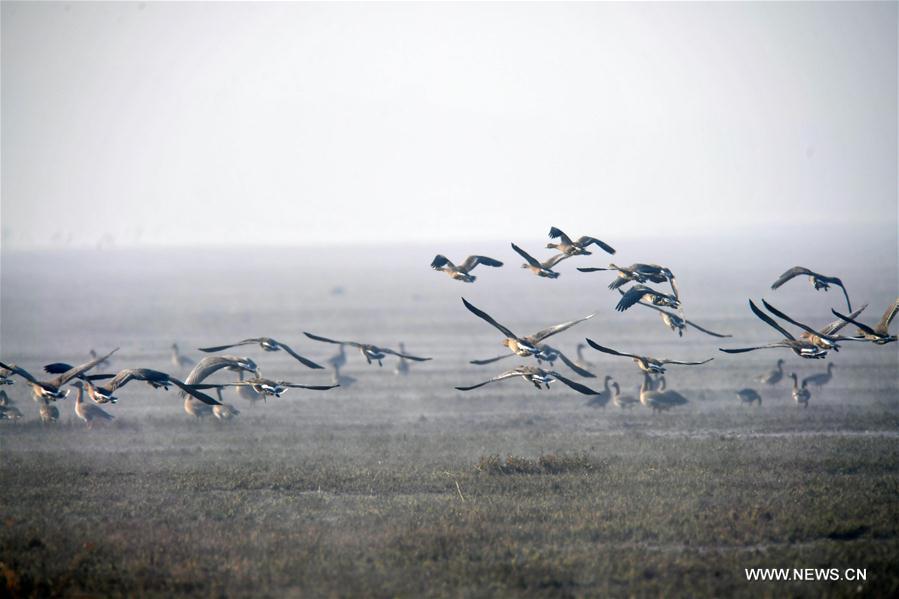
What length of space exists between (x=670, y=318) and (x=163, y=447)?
17.3 meters

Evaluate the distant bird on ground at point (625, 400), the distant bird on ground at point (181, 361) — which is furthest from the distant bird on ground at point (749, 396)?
the distant bird on ground at point (181, 361)

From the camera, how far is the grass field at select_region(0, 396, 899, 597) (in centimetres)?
1527

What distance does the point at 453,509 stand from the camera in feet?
64.2

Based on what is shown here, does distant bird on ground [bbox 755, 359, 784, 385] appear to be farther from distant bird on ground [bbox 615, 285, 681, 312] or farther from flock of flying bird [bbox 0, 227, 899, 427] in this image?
distant bird on ground [bbox 615, 285, 681, 312]

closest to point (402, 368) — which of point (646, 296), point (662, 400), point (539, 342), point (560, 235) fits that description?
point (662, 400)

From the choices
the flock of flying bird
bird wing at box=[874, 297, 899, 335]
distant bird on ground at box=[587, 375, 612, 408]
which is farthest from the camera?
distant bird on ground at box=[587, 375, 612, 408]

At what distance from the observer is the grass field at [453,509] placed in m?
15.3

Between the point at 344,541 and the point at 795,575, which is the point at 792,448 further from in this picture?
the point at 344,541

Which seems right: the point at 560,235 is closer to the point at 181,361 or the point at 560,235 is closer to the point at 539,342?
the point at 539,342

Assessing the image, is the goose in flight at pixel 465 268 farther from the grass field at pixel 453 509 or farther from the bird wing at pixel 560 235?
the grass field at pixel 453 509

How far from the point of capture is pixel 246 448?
27.7m

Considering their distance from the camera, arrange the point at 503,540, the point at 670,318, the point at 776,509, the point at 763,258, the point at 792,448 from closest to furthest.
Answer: the point at 503,540
the point at 776,509
the point at 670,318
the point at 792,448
the point at 763,258

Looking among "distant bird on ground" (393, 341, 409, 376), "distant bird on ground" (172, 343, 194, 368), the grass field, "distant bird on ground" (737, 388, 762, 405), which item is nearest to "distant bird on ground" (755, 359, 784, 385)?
"distant bird on ground" (737, 388, 762, 405)

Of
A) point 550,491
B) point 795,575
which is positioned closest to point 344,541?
point 550,491
